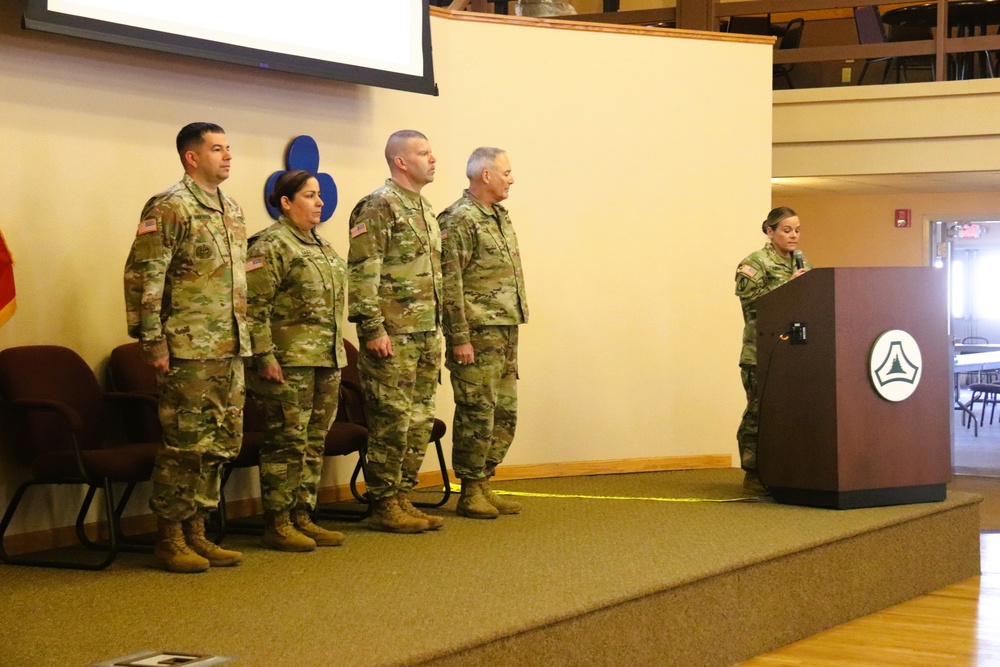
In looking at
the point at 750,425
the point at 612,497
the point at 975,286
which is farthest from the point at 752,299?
the point at 975,286

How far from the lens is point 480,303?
4.59 metres

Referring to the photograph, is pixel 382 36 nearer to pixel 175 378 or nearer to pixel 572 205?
pixel 572 205

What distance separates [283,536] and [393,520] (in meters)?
0.50

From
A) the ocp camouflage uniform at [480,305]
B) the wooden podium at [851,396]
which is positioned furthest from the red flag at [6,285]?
the wooden podium at [851,396]

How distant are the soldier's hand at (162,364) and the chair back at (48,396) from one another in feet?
1.04

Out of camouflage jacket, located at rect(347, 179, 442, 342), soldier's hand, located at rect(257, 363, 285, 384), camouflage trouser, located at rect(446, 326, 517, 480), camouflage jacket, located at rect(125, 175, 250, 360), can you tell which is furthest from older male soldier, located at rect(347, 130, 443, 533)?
camouflage jacket, located at rect(125, 175, 250, 360)

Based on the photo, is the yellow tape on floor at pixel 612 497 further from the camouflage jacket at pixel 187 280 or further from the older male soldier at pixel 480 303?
the camouflage jacket at pixel 187 280

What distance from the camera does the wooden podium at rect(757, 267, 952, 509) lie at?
4660 mm

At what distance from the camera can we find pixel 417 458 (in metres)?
4.39

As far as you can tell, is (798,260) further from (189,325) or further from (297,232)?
(189,325)

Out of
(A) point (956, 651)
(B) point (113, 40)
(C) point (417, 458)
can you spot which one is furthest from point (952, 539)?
(B) point (113, 40)

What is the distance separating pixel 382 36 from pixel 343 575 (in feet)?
8.75

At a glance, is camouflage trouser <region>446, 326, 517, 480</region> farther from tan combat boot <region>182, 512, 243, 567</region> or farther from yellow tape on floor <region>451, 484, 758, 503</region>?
tan combat boot <region>182, 512, 243, 567</region>

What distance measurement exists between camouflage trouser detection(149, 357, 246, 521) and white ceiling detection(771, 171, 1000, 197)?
19.7 feet
